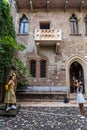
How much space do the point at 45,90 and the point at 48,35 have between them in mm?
4249

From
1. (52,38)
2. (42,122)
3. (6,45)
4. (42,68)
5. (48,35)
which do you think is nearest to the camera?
(42,122)

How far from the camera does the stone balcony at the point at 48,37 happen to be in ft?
39.1

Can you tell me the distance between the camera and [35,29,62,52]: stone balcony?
1191 cm

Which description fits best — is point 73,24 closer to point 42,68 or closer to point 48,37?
point 48,37

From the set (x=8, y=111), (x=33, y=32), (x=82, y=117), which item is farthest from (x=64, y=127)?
(x=33, y=32)

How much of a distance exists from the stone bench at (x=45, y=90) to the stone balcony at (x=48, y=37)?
309cm

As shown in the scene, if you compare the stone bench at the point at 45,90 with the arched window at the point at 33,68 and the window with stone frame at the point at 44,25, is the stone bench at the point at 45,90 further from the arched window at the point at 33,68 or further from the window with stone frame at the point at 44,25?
the window with stone frame at the point at 44,25

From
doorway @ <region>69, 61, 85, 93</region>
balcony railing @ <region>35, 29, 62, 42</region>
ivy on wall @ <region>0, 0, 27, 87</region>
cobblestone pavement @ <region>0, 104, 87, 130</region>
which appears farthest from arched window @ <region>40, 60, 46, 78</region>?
cobblestone pavement @ <region>0, 104, 87, 130</region>

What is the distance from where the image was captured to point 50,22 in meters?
13.4

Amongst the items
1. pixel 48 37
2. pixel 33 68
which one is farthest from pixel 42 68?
pixel 48 37

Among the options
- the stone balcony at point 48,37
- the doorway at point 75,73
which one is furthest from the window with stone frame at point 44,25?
the doorway at point 75,73

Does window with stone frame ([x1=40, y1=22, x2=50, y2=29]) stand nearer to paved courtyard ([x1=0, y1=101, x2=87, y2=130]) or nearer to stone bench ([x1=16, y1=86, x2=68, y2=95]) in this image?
stone bench ([x1=16, y1=86, x2=68, y2=95])

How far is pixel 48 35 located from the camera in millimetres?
12055

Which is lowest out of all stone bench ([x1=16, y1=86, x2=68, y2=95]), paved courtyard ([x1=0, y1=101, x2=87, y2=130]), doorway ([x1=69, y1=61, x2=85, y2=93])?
paved courtyard ([x1=0, y1=101, x2=87, y2=130])
